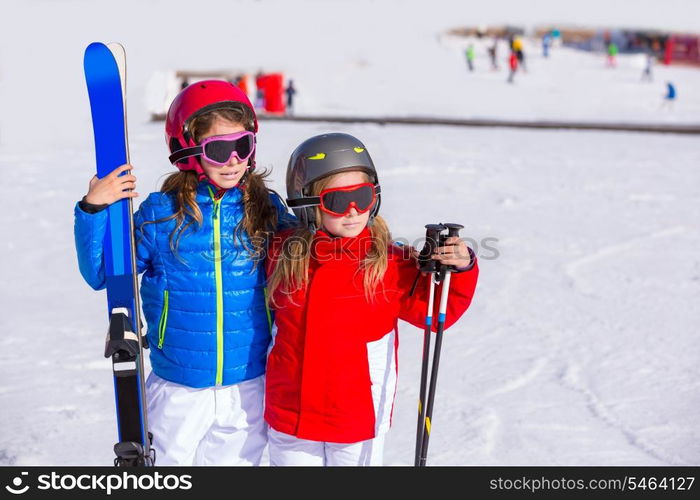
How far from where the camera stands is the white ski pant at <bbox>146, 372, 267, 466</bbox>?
2.56 m

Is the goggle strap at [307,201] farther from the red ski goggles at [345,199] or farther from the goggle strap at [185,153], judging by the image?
the goggle strap at [185,153]

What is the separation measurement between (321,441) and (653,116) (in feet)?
60.9

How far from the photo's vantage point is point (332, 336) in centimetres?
241

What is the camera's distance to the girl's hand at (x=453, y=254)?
232 centimetres

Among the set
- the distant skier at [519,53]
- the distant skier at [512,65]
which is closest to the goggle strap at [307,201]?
the distant skier at [512,65]

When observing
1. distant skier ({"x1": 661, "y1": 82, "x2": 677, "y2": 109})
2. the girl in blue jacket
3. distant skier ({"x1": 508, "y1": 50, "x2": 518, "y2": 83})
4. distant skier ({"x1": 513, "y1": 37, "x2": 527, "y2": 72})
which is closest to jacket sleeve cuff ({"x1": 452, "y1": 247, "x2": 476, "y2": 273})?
the girl in blue jacket

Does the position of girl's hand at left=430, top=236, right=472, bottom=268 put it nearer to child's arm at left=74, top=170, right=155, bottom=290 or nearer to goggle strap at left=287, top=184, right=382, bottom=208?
goggle strap at left=287, top=184, right=382, bottom=208

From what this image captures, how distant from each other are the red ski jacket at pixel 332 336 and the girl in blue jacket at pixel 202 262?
0.11 m

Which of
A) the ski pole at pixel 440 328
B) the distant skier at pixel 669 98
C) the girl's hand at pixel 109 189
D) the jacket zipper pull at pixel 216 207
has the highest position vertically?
the girl's hand at pixel 109 189

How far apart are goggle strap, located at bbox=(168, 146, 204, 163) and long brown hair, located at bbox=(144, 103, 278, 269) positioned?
4 centimetres

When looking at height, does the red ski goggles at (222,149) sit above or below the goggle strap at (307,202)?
above

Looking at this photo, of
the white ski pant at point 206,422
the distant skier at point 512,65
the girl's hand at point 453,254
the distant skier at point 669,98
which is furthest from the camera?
the distant skier at point 512,65

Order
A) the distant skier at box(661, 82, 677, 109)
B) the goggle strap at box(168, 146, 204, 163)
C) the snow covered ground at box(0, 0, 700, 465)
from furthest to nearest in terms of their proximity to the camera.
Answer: the distant skier at box(661, 82, 677, 109)
the snow covered ground at box(0, 0, 700, 465)
the goggle strap at box(168, 146, 204, 163)

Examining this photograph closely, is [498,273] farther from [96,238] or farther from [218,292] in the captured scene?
[96,238]
